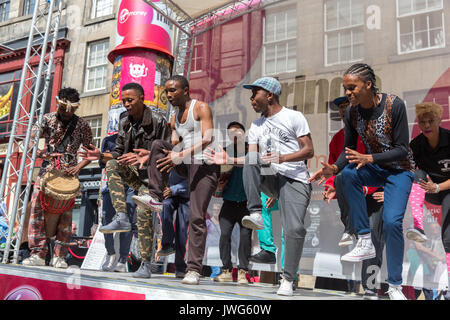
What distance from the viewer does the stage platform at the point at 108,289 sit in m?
2.61

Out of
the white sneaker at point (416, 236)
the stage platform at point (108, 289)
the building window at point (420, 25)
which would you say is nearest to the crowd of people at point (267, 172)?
the white sneaker at point (416, 236)

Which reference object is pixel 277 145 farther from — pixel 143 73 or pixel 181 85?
pixel 143 73

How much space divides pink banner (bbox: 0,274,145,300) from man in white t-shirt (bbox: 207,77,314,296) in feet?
3.48

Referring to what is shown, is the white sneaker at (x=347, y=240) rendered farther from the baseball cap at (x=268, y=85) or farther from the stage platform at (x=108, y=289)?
the baseball cap at (x=268, y=85)

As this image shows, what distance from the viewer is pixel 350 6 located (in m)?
5.57

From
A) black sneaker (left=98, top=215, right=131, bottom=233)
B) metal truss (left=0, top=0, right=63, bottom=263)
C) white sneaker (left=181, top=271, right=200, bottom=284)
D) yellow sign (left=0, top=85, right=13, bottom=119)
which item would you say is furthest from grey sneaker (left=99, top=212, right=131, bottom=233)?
yellow sign (left=0, top=85, right=13, bottom=119)

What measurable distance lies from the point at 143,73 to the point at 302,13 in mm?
4006

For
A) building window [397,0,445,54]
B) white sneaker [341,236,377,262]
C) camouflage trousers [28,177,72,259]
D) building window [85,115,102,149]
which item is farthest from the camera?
building window [85,115,102,149]

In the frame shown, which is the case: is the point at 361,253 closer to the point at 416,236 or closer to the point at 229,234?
the point at 416,236

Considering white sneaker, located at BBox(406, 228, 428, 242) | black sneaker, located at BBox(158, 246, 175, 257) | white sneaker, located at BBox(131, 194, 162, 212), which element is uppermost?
white sneaker, located at BBox(131, 194, 162, 212)

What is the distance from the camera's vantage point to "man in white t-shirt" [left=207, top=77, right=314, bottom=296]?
298 cm

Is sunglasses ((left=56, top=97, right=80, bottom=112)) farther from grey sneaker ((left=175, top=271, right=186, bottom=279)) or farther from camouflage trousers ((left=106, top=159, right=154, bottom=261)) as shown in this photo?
grey sneaker ((left=175, top=271, right=186, bottom=279))
